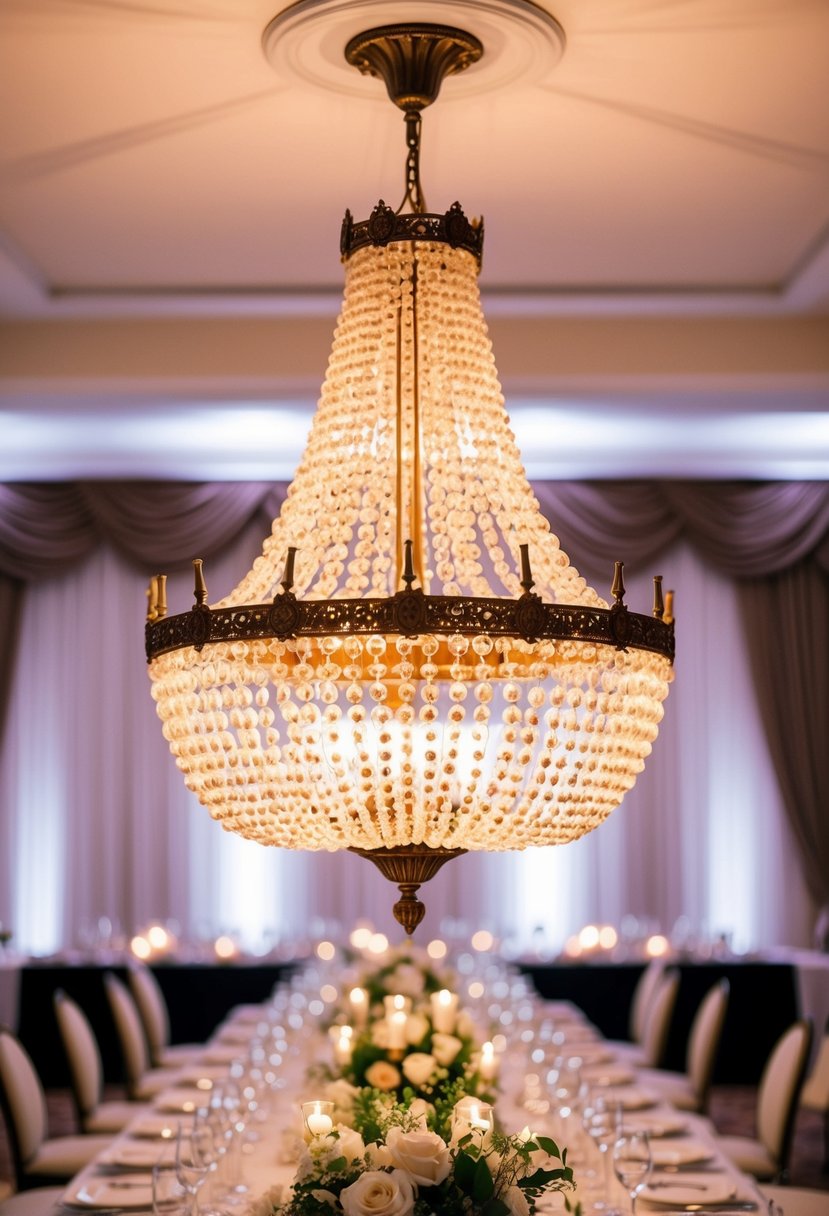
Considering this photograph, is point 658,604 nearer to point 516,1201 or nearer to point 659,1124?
point 516,1201

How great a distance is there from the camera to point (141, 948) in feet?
31.9

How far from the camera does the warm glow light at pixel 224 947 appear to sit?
962cm

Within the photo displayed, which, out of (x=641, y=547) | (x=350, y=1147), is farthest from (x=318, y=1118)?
(x=641, y=547)

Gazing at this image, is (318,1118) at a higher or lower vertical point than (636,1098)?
higher

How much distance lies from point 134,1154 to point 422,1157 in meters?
2.39

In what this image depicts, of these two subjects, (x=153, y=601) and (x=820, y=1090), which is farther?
(x=820, y=1090)

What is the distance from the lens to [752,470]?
9961 mm

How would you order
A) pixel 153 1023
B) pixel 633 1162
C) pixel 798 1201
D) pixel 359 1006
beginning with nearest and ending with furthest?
1. pixel 633 1162
2. pixel 798 1201
3. pixel 359 1006
4. pixel 153 1023

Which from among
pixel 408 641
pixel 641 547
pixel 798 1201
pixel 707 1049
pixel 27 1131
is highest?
pixel 641 547

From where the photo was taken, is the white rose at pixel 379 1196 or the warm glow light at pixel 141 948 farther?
the warm glow light at pixel 141 948

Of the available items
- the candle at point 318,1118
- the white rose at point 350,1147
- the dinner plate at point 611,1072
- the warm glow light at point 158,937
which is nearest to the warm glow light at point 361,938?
the warm glow light at point 158,937

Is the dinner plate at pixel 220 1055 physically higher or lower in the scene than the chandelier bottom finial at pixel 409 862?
lower

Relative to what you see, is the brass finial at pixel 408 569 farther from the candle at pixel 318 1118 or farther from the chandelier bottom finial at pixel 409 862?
the candle at pixel 318 1118

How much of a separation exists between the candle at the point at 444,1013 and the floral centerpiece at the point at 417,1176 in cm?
194
